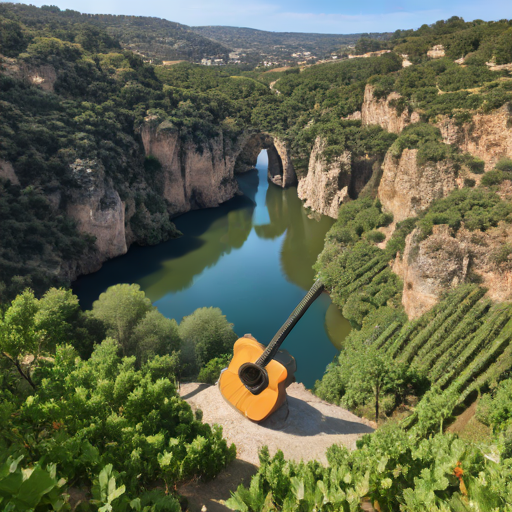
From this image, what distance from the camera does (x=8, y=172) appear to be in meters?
26.8

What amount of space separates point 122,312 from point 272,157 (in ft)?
138

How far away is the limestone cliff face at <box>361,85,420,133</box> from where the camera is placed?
34.4m

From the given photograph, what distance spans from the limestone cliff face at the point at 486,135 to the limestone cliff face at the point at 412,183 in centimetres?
290

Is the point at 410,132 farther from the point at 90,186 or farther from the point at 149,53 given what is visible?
the point at 149,53

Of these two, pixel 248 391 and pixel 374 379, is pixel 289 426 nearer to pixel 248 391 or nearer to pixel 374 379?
pixel 248 391

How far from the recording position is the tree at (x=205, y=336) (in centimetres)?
1873

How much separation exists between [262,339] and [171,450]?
14.2 m

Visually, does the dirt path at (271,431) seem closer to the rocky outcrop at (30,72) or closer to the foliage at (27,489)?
the foliage at (27,489)

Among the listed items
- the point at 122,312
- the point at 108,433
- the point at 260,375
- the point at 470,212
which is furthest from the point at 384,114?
the point at 108,433

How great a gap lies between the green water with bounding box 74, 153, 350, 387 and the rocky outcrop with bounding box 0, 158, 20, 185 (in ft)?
27.9

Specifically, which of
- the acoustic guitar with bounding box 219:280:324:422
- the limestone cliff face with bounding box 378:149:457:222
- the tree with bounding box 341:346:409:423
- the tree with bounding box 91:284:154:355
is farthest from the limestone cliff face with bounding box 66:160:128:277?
A: the tree with bounding box 341:346:409:423

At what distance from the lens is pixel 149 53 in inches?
2985

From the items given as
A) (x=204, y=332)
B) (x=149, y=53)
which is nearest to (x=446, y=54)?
(x=204, y=332)

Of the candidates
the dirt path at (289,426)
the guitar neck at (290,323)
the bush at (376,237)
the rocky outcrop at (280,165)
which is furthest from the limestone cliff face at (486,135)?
the rocky outcrop at (280,165)
